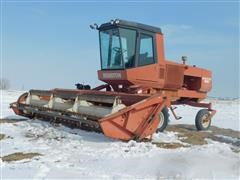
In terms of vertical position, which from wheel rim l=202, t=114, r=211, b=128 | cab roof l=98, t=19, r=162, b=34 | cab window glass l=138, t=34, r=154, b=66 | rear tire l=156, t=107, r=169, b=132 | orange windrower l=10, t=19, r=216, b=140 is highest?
cab roof l=98, t=19, r=162, b=34

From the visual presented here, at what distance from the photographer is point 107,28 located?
38.4 feet

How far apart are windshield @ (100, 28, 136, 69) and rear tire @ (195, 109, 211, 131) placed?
3233 millimetres

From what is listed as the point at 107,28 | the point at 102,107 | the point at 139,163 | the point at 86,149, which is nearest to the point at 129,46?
the point at 107,28

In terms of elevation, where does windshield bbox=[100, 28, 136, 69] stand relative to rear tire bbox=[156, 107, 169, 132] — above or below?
above

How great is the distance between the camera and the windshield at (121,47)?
1132cm

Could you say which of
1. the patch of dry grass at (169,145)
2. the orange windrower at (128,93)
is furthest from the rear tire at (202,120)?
the patch of dry grass at (169,145)

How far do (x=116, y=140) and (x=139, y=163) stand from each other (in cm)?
227

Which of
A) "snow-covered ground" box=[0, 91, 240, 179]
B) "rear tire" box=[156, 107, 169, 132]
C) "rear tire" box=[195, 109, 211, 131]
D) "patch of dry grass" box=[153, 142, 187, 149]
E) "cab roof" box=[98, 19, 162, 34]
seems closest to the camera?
"snow-covered ground" box=[0, 91, 240, 179]

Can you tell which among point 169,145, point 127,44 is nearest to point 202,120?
point 127,44

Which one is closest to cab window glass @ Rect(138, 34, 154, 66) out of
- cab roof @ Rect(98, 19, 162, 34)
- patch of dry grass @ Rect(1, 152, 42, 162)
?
cab roof @ Rect(98, 19, 162, 34)

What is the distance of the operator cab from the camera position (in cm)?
1133

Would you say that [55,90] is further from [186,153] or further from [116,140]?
[186,153]

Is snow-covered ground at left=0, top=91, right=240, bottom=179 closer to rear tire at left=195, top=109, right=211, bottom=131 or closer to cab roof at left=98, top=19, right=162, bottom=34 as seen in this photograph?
rear tire at left=195, top=109, right=211, bottom=131

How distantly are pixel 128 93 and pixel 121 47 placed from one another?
1.37m
